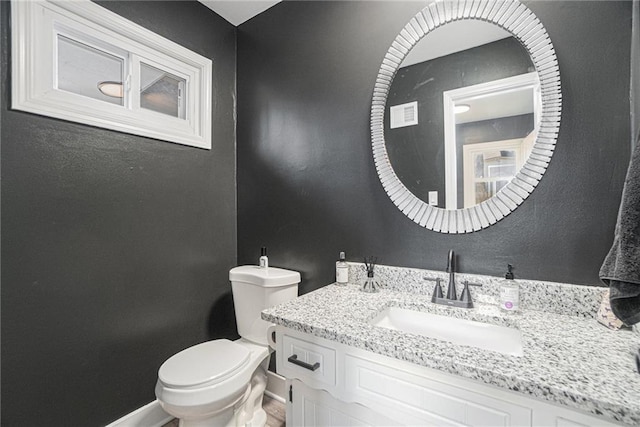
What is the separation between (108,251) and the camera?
56.8 inches

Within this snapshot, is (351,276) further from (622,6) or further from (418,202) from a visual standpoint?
(622,6)

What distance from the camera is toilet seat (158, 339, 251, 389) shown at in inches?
47.4

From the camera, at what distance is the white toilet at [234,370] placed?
1188mm

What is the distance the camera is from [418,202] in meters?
1.29

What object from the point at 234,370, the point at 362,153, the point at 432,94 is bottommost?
the point at 234,370

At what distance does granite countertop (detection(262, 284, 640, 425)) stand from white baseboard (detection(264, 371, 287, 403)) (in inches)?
37.0

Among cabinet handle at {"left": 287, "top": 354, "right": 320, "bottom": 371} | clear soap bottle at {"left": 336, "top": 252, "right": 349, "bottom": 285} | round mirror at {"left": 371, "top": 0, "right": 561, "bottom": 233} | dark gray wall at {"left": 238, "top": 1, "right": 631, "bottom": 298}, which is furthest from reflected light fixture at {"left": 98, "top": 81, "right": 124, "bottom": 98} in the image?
cabinet handle at {"left": 287, "top": 354, "right": 320, "bottom": 371}

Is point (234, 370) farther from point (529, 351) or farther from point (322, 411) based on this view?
point (529, 351)

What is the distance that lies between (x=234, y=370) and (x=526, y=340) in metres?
1.14

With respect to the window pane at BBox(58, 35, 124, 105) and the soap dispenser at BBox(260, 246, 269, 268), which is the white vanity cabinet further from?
the window pane at BBox(58, 35, 124, 105)

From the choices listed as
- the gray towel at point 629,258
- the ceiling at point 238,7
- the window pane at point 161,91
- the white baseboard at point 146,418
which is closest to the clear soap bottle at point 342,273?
the gray towel at point 629,258

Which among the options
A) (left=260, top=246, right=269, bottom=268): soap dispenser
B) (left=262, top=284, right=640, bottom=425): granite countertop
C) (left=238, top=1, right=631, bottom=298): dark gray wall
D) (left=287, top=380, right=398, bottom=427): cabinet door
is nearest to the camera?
(left=262, top=284, right=640, bottom=425): granite countertop

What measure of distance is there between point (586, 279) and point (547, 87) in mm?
690

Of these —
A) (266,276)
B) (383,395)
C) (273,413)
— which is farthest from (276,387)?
(383,395)
